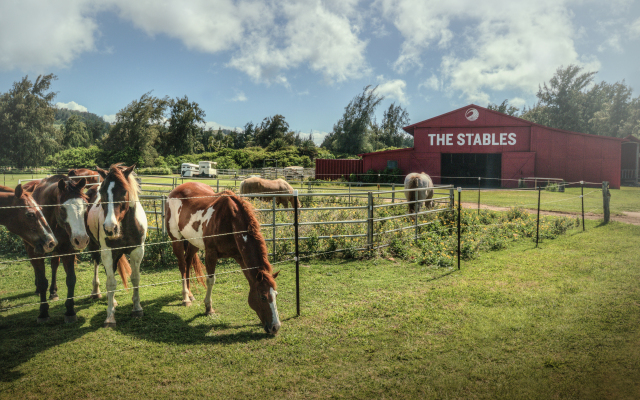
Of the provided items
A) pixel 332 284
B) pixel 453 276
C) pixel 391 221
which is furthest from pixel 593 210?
pixel 332 284

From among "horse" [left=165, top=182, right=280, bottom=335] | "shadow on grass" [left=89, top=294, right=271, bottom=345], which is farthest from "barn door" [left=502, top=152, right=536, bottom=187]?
"shadow on grass" [left=89, top=294, right=271, bottom=345]

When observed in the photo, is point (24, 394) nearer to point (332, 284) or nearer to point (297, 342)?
point (297, 342)

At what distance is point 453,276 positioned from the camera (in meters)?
6.33

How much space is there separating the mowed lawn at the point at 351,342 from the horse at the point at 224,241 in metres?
0.37

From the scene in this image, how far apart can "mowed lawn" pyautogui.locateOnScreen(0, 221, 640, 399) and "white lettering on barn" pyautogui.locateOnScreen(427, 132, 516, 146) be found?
22331mm

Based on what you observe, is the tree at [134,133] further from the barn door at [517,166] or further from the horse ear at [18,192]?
the horse ear at [18,192]

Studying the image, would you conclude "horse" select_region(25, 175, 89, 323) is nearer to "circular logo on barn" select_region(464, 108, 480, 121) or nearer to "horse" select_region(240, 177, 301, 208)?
"horse" select_region(240, 177, 301, 208)

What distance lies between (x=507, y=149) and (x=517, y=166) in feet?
4.68

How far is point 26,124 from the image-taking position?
1455 inches

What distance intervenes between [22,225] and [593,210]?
1718cm

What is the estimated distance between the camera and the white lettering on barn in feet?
86.1

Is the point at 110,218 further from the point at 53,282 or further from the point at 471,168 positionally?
the point at 471,168

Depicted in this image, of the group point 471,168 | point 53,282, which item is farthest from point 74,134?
point 53,282

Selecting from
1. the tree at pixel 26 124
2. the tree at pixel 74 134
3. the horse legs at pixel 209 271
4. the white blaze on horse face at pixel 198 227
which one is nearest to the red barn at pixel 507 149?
the white blaze on horse face at pixel 198 227
